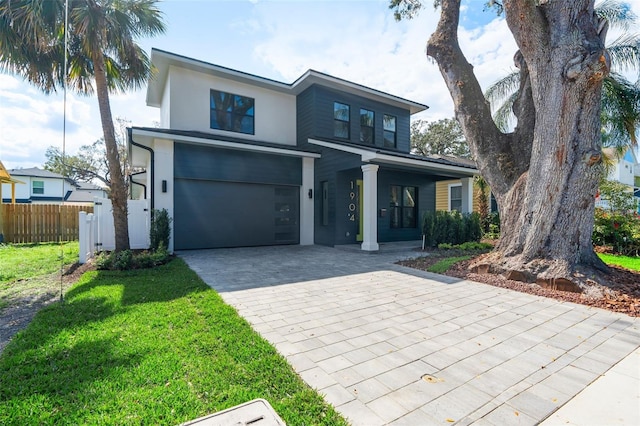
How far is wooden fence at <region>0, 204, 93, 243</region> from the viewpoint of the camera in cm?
1141

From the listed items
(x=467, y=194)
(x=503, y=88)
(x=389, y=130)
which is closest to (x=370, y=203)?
(x=467, y=194)

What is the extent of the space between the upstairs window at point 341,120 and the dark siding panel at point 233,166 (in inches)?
81.3

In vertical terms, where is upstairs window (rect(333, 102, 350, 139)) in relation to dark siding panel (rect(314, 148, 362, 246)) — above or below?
above

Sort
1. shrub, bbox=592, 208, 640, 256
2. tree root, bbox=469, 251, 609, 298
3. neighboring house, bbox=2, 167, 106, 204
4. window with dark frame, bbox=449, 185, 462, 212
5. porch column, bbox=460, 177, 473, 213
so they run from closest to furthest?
tree root, bbox=469, 251, 609, 298 → shrub, bbox=592, 208, 640, 256 → porch column, bbox=460, 177, 473, 213 → window with dark frame, bbox=449, 185, 462, 212 → neighboring house, bbox=2, 167, 106, 204

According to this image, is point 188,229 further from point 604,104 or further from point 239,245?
point 604,104

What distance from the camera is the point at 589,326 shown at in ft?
11.1

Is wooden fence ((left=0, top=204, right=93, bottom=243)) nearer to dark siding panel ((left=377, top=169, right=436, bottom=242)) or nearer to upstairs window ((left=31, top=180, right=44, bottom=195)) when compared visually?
dark siding panel ((left=377, top=169, right=436, bottom=242))

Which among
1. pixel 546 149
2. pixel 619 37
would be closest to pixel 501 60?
pixel 619 37

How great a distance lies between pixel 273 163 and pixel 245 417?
9259 millimetres

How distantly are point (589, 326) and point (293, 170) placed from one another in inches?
354

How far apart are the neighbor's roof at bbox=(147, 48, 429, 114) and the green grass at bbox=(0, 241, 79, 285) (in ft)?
18.2

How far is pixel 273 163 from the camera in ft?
34.5

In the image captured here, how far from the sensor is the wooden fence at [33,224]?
37.4ft

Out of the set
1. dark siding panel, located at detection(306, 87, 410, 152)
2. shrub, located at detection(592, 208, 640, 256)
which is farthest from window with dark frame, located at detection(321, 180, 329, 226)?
shrub, located at detection(592, 208, 640, 256)
